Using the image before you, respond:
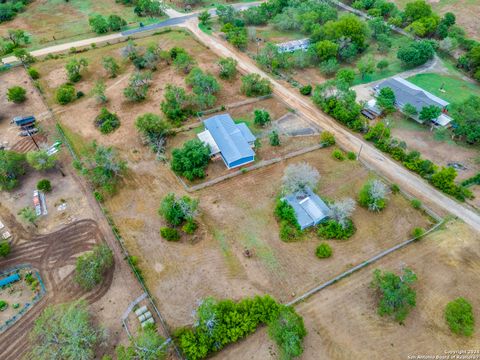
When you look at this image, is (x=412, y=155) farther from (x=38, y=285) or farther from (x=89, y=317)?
(x=38, y=285)

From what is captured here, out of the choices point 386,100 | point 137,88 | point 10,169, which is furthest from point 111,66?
point 386,100

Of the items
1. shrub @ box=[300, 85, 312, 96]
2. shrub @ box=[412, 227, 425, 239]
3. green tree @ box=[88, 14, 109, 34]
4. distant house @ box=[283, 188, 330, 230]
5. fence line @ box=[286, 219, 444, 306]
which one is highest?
green tree @ box=[88, 14, 109, 34]

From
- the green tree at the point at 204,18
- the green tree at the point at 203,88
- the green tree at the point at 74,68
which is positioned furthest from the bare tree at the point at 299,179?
the green tree at the point at 204,18

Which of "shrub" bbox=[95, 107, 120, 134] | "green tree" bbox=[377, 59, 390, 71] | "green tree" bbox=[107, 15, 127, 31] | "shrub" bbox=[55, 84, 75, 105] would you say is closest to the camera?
"shrub" bbox=[95, 107, 120, 134]

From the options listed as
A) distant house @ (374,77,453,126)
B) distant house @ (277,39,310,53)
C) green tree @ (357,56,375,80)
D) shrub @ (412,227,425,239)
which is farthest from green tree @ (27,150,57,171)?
green tree @ (357,56,375,80)

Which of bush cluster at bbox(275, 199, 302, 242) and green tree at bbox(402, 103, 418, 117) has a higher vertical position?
green tree at bbox(402, 103, 418, 117)

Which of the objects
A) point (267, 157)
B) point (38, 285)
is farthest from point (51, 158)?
point (267, 157)

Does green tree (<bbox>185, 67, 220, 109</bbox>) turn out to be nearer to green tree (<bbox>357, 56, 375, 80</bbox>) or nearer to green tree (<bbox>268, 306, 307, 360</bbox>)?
green tree (<bbox>357, 56, 375, 80</bbox>)
